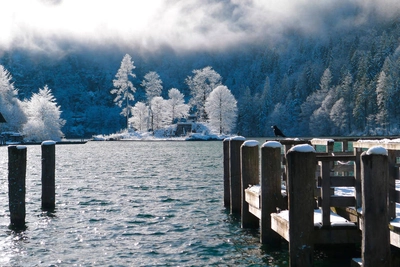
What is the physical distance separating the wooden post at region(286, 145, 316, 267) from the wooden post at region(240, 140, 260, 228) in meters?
4.92

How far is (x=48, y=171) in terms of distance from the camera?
611 inches

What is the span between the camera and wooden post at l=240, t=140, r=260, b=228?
12.6 meters

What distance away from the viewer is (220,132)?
112 metres

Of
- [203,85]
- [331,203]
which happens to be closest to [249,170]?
[331,203]

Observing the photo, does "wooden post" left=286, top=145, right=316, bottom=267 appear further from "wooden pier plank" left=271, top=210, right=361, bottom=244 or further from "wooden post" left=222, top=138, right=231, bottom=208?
"wooden post" left=222, top=138, right=231, bottom=208

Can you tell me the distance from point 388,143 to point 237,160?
644 cm

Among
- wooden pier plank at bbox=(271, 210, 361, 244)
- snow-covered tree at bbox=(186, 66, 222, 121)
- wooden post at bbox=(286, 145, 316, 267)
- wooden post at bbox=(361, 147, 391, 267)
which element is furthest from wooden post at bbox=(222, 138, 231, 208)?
snow-covered tree at bbox=(186, 66, 222, 121)

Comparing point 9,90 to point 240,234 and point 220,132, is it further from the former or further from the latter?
point 240,234

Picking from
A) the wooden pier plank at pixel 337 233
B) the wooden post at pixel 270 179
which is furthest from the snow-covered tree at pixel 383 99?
the wooden pier plank at pixel 337 233

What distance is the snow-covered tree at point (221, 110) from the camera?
112500 millimetres

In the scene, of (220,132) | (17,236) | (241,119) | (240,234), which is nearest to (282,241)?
(240,234)

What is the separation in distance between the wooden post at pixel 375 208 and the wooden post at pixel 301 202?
1101 millimetres

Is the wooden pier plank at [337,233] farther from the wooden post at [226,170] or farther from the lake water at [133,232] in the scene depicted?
the wooden post at [226,170]

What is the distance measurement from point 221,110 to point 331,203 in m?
105
